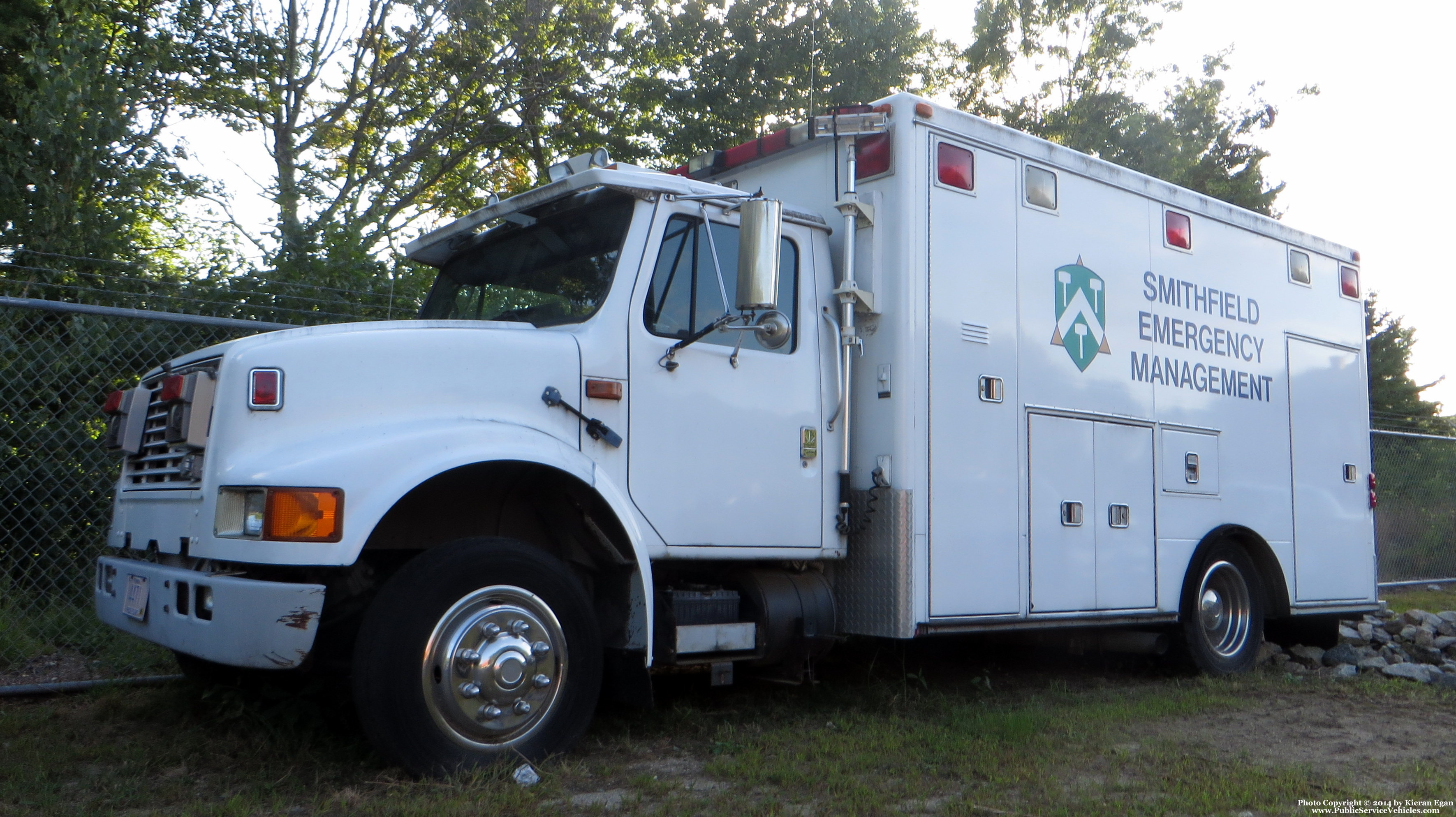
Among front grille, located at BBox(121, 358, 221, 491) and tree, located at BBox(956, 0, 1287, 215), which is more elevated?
tree, located at BBox(956, 0, 1287, 215)

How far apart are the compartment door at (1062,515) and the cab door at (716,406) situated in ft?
4.51

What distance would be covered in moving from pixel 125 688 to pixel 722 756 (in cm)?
323

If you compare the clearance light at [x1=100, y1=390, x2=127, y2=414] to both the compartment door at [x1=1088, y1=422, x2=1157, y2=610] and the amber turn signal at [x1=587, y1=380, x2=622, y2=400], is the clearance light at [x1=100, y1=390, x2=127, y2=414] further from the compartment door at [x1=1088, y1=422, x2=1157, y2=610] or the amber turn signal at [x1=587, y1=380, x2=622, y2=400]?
the compartment door at [x1=1088, y1=422, x2=1157, y2=610]

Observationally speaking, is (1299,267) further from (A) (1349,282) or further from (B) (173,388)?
(B) (173,388)

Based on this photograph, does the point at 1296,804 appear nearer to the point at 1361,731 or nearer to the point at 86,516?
the point at 1361,731

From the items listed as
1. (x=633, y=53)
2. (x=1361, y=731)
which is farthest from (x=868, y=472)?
(x=633, y=53)

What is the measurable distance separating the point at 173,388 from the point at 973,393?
3.62 m

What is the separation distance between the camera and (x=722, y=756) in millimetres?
4602

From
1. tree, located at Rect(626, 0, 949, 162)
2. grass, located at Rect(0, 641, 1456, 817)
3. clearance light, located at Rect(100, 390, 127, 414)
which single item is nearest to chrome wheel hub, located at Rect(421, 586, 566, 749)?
grass, located at Rect(0, 641, 1456, 817)

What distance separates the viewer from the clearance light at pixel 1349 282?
8.21m

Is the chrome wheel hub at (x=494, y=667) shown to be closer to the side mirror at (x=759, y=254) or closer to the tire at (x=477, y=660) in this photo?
the tire at (x=477, y=660)

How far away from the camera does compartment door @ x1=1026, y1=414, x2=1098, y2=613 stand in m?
5.95

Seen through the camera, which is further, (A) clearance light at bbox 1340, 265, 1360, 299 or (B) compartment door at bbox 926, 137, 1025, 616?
(A) clearance light at bbox 1340, 265, 1360, 299

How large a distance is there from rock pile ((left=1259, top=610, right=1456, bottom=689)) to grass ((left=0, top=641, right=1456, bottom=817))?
3.35ft
